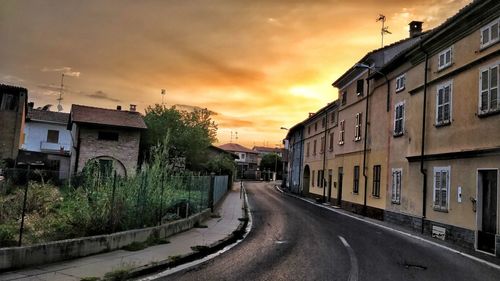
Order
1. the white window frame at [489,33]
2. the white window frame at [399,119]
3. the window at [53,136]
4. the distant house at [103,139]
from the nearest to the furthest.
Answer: the white window frame at [489,33]
the white window frame at [399,119]
the distant house at [103,139]
the window at [53,136]

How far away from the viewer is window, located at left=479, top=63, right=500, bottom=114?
1347cm

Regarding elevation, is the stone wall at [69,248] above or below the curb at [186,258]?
above

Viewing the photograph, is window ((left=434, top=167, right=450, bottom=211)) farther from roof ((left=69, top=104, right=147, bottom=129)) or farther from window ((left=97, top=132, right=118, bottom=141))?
window ((left=97, top=132, right=118, bottom=141))

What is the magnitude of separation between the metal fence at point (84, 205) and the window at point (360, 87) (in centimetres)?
1636

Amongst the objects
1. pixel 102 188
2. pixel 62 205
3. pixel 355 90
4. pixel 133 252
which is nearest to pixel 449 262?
pixel 133 252

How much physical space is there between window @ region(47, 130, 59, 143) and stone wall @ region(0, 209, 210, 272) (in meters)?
52.7

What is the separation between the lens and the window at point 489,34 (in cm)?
1370

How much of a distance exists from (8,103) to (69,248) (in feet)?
120

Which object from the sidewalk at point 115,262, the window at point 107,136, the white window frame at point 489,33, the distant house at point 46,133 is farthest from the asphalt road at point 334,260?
the distant house at point 46,133

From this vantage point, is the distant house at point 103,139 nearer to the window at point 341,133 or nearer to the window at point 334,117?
the window at point 334,117

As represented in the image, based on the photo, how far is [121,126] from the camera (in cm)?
4012

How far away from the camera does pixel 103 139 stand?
132 feet

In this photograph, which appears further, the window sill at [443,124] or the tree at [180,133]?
the tree at [180,133]

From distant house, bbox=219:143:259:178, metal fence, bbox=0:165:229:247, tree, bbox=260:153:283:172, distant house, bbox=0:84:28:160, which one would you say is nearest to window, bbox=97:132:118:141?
distant house, bbox=0:84:28:160
